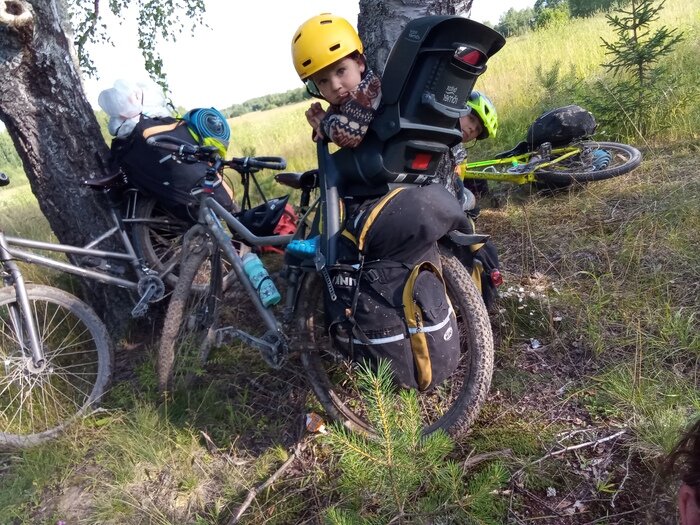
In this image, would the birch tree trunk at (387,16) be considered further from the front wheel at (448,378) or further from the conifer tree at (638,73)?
the conifer tree at (638,73)

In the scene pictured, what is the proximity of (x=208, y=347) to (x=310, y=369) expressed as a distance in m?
0.65

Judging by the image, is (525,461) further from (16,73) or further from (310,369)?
(16,73)

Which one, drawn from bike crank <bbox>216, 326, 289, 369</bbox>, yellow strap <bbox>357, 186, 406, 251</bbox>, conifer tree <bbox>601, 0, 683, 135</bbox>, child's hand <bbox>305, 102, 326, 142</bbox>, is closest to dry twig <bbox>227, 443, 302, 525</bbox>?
bike crank <bbox>216, 326, 289, 369</bbox>

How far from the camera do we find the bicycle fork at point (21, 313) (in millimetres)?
2609

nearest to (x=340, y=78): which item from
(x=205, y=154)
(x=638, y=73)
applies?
(x=205, y=154)

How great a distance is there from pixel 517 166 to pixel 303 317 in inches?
109

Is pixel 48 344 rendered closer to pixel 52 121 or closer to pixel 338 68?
pixel 52 121

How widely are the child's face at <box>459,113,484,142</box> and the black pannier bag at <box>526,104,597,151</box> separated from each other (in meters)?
1.46

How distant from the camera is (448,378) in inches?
93.1

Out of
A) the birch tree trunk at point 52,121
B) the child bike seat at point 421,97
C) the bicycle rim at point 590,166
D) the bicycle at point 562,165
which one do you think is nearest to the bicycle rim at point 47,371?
the birch tree trunk at point 52,121

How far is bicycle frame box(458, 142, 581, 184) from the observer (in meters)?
4.04

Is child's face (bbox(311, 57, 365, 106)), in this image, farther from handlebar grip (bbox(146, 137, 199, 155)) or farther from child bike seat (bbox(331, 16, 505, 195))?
handlebar grip (bbox(146, 137, 199, 155))

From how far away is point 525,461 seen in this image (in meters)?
1.84

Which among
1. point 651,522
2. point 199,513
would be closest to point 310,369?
point 199,513
